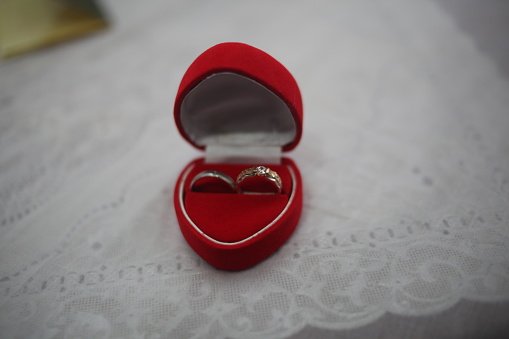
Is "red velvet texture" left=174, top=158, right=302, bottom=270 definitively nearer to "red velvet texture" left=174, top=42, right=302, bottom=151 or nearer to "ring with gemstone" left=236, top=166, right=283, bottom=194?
"ring with gemstone" left=236, top=166, right=283, bottom=194

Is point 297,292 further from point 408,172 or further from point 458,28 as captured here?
point 458,28

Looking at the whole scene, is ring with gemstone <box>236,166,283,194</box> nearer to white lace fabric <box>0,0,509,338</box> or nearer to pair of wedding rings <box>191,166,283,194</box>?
pair of wedding rings <box>191,166,283,194</box>

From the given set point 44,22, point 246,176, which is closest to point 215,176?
point 246,176

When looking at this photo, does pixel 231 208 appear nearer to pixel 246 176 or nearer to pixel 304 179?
pixel 246 176

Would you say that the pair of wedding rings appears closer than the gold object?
Yes

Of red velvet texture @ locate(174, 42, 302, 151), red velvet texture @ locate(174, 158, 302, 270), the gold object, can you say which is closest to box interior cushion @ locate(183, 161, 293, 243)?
red velvet texture @ locate(174, 158, 302, 270)

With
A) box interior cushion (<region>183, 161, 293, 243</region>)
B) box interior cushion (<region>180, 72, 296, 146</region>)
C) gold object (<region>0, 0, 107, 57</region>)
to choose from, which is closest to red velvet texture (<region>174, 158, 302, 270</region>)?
box interior cushion (<region>183, 161, 293, 243</region>)

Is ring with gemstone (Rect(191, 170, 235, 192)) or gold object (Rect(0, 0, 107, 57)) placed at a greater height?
ring with gemstone (Rect(191, 170, 235, 192))

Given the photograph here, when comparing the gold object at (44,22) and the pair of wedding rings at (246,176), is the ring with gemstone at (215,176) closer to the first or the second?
the pair of wedding rings at (246,176)
